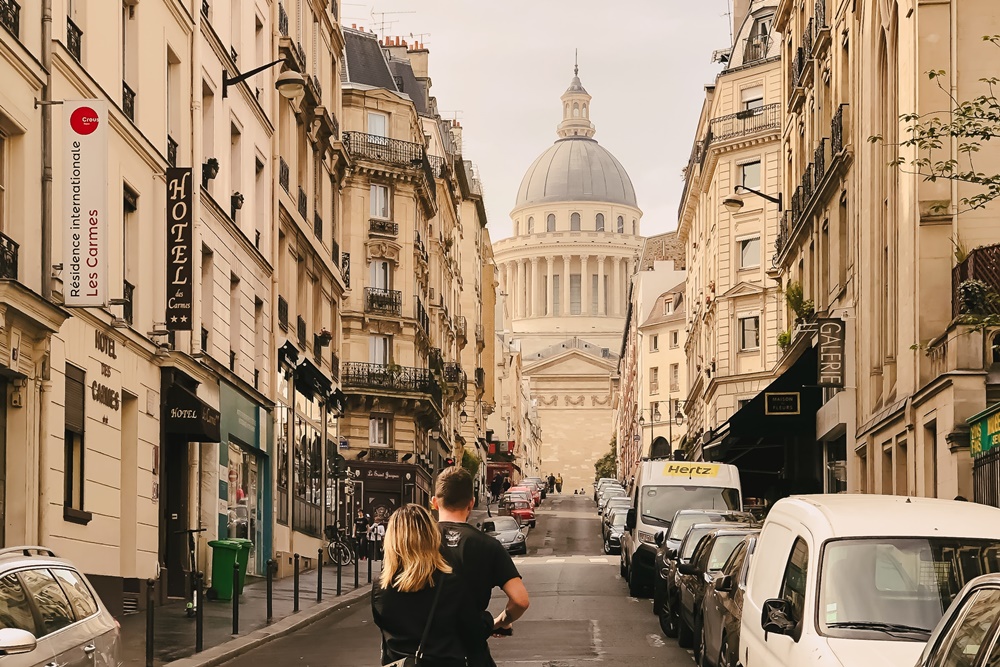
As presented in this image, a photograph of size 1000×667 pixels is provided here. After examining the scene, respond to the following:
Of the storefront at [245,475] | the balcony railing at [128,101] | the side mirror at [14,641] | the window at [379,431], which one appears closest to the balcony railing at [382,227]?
the window at [379,431]

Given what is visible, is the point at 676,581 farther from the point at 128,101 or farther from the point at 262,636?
the point at 128,101

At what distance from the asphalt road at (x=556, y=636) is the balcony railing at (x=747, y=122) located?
92.3ft

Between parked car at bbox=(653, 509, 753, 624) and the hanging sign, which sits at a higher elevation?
the hanging sign

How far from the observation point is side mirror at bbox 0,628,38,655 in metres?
7.58

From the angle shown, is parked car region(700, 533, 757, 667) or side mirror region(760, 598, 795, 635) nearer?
side mirror region(760, 598, 795, 635)

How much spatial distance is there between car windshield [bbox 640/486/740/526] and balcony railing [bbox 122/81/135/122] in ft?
41.0

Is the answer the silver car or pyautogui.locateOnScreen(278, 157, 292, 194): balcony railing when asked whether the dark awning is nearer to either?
pyautogui.locateOnScreen(278, 157, 292, 194): balcony railing

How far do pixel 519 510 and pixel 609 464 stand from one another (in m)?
116

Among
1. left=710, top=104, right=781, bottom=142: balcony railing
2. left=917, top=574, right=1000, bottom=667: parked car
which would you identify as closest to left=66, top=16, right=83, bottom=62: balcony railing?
left=917, top=574, right=1000, bottom=667: parked car

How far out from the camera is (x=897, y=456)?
2647cm

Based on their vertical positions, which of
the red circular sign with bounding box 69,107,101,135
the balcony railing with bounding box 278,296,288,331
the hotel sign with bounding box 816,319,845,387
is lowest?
the hotel sign with bounding box 816,319,845,387

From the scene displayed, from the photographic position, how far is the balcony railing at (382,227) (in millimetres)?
59062

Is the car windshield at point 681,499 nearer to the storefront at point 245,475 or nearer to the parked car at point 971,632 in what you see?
the storefront at point 245,475

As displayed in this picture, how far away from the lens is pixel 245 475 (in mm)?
32594
